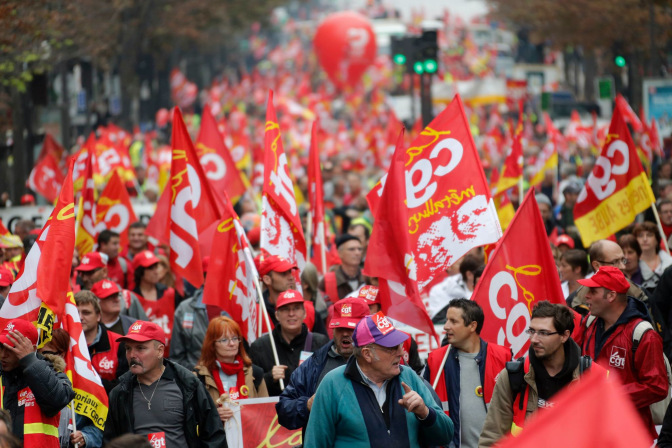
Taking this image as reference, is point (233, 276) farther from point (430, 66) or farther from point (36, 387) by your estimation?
point (430, 66)

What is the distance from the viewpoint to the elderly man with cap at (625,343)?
6668 mm

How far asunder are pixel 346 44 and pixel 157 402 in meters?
55.2

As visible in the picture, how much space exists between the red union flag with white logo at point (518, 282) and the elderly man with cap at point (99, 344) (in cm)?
239

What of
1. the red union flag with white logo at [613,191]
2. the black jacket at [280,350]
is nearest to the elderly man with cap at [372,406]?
the black jacket at [280,350]

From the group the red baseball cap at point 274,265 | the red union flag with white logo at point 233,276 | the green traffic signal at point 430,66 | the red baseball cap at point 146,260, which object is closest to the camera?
the red union flag with white logo at point 233,276

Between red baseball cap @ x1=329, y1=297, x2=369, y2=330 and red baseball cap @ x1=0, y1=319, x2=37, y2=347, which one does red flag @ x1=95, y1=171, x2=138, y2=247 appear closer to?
red baseball cap @ x1=0, y1=319, x2=37, y2=347

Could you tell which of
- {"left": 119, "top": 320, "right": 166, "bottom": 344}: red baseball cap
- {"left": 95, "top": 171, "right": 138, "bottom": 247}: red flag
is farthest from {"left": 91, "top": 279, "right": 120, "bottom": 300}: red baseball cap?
{"left": 95, "top": 171, "right": 138, "bottom": 247}: red flag

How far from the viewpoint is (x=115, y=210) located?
45.7 feet

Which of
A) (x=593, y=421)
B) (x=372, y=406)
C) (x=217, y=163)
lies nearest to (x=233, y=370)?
(x=372, y=406)

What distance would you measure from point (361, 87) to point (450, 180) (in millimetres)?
64993

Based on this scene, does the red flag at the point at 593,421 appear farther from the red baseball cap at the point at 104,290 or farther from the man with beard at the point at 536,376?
the red baseball cap at the point at 104,290

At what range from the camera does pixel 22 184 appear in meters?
22.6

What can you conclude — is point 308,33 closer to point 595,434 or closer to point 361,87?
point 361,87

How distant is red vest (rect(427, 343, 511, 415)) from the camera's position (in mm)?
6711
